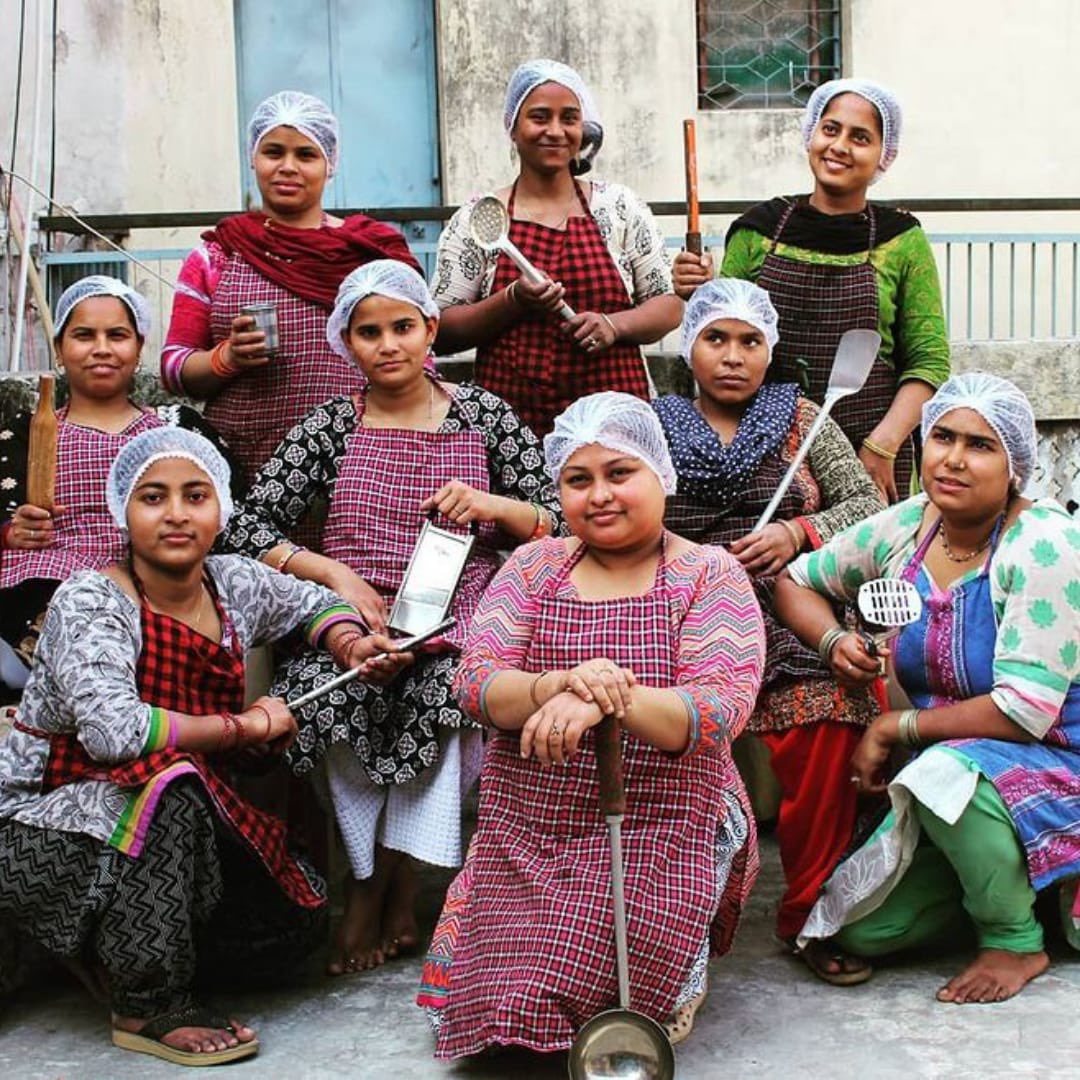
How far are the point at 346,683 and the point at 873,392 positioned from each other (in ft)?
5.85

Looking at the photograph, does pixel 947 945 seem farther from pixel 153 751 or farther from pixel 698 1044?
pixel 153 751

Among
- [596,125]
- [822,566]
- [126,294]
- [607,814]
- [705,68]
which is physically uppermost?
[705,68]

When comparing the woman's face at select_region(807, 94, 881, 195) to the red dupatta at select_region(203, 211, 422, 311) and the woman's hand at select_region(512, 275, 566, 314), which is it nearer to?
the woman's hand at select_region(512, 275, 566, 314)

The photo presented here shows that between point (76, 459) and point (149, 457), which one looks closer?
point (149, 457)

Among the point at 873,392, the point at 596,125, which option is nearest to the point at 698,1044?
the point at 873,392

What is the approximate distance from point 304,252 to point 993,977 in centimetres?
263

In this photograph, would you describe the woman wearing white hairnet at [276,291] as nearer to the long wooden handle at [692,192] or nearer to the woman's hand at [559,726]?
the long wooden handle at [692,192]

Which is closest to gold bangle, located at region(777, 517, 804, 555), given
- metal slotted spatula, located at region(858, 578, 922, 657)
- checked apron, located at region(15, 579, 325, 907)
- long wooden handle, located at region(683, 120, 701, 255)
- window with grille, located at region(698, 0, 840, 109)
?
metal slotted spatula, located at region(858, 578, 922, 657)

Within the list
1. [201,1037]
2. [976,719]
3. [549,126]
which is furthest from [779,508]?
[201,1037]

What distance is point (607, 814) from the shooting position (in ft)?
11.1

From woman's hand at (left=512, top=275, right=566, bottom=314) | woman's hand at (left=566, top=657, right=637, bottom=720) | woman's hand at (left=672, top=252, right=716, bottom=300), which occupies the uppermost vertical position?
woman's hand at (left=672, top=252, right=716, bottom=300)

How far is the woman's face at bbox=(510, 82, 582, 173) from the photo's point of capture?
505 cm

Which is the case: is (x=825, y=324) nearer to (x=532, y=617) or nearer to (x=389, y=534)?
(x=389, y=534)

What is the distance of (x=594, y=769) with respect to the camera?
3715 mm
